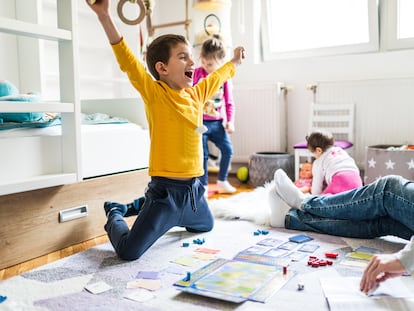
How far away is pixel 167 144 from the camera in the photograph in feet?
5.19

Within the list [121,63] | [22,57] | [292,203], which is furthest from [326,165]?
[22,57]

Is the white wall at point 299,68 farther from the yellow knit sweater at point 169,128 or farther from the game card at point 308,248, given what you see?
the yellow knit sweater at point 169,128

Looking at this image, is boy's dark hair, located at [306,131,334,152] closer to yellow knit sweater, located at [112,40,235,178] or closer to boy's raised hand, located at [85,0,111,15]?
yellow knit sweater, located at [112,40,235,178]

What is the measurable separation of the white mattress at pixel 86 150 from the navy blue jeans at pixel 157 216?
266mm

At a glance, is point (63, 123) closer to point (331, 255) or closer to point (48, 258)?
point (48, 258)

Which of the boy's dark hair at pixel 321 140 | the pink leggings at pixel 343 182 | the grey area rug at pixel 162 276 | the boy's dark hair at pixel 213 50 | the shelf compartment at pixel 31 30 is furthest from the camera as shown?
the boy's dark hair at pixel 213 50

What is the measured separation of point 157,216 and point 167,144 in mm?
247

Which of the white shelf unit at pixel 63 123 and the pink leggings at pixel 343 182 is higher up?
the white shelf unit at pixel 63 123

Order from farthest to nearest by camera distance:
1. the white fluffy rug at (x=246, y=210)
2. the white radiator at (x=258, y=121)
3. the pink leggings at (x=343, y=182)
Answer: the white radiator at (x=258, y=121) → the pink leggings at (x=343, y=182) → the white fluffy rug at (x=246, y=210)

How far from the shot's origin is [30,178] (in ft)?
4.97

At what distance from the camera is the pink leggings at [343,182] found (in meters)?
2.07

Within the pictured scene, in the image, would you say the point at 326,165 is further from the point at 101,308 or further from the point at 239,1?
the point at 239,1

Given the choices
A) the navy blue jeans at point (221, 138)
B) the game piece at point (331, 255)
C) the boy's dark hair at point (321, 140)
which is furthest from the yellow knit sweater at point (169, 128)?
the navy blue jeans at point (221, 138)

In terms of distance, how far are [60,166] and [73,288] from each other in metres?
0.54
